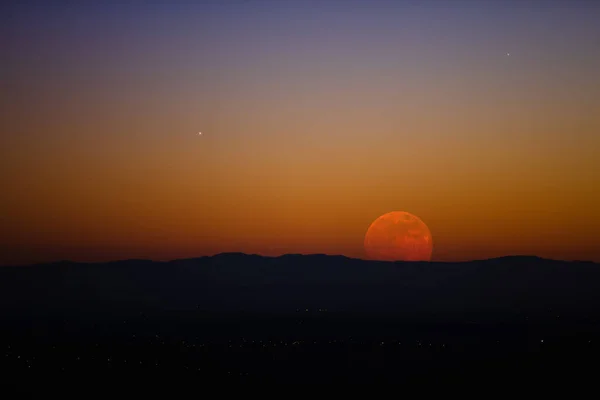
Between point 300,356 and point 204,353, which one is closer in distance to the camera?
point 300,356

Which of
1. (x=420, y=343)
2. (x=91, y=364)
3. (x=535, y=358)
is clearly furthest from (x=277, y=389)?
(x=420, y=343)

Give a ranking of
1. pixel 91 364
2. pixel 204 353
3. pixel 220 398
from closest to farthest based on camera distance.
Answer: pixel 220 398
pixel 91 364
pixel 204 353

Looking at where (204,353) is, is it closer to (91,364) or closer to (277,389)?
(91,364)

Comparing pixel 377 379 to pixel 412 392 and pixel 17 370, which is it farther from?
pixel 17 370

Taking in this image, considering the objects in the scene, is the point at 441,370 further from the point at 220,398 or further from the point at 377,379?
the point at 220,398

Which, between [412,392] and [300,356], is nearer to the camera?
[412,392]

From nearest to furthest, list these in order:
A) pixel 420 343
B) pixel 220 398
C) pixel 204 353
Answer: pixel 220 398
pixel 204 353
pixel 420 343

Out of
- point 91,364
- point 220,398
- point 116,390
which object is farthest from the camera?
point 91,364

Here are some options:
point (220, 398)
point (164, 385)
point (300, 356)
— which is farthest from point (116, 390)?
point (300, 356)

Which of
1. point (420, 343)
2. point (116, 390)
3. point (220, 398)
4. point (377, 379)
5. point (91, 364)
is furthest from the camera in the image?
point (420, 343)
